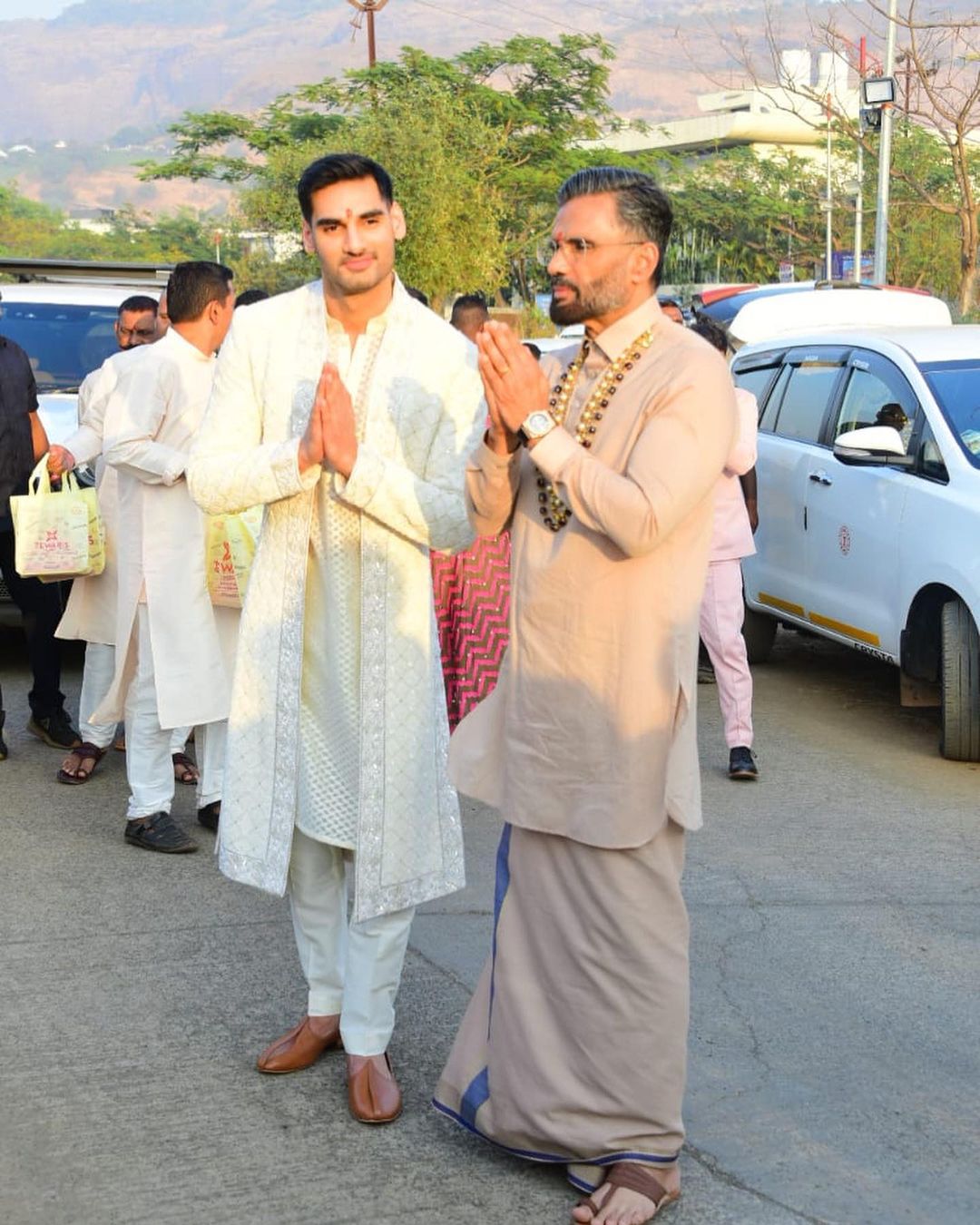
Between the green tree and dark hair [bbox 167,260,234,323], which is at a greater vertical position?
the green tree

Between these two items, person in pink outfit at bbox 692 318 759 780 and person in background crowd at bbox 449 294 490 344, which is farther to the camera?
person in background crowd at bbox 449 294 490 344

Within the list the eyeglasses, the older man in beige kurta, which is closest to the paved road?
the older man in beige kurta

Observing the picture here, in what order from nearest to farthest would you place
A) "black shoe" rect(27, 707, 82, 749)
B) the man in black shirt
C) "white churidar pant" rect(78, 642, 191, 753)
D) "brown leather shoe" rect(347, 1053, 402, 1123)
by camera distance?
"brown leather shoe" rect(347, 1053, 402, 1123), "white churidar pant" rect(78, 642, 191, 753), the man in black shirt, "black shoe" rect(27, 707, 82, 749)

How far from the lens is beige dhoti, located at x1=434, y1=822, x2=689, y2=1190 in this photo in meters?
3.70

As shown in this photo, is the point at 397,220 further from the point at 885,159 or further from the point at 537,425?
the point at 885,159

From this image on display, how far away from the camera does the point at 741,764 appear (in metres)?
7.69

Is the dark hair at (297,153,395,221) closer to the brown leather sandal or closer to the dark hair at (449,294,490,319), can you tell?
the brown leather sandal

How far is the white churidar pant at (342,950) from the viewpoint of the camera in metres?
4.29

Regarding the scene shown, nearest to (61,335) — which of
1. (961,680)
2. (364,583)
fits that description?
(961,680)

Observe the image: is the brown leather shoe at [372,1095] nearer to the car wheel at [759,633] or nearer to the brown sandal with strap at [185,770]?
the brown sandal with strap at [185,770]

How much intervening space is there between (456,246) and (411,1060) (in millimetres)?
33963

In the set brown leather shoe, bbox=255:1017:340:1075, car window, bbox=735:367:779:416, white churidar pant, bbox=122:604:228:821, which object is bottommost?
brown leather shoe, bbox=255:1017:340:1075

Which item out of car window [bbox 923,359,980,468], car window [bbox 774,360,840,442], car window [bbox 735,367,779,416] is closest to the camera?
car window [bbox 923,359,980,468]

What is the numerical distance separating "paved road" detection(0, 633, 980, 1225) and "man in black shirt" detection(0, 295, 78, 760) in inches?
34.8
